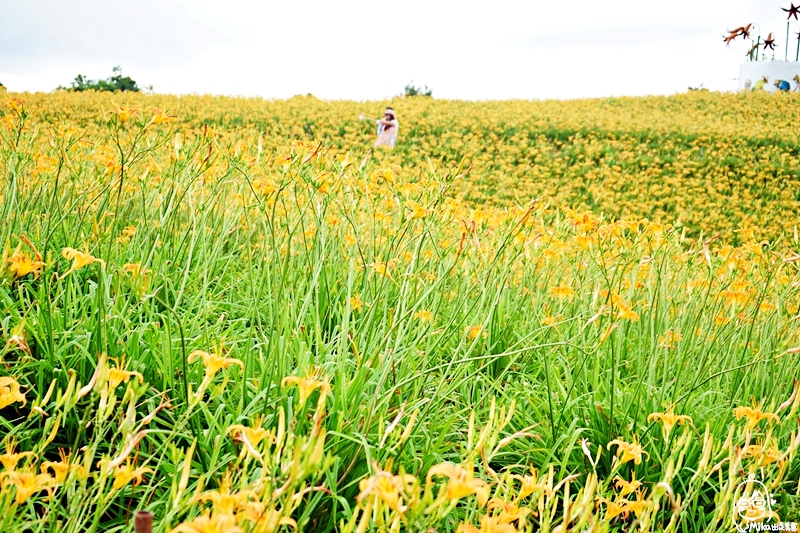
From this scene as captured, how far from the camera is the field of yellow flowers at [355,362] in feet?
3.96

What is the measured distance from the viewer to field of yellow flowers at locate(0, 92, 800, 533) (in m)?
1.21

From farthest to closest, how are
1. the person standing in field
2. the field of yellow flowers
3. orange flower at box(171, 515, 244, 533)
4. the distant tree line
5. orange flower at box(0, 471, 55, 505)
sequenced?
the distant tree line
the person standing in field
the field of yellow flowers
orange flower at box(0, 471, 55, 505)
orange flower at box(171, 515, 244, 533)

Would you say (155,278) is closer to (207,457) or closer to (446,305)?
(207,457)

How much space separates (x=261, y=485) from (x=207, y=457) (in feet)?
2.05

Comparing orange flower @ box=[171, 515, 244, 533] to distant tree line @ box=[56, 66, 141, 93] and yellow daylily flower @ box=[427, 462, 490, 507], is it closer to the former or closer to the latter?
yellow daylily flower @ box=[427, 462, 490, 507]

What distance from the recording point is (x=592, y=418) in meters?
2.17

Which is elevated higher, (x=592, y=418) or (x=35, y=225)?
(x=35, y=225)

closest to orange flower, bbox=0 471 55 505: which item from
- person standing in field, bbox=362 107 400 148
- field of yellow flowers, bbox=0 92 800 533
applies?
field of yellow flowers, bbox=0 92 800 533

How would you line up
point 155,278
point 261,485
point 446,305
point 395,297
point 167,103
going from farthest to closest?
point 167,103, point 446,305, point 395,297, point 155,278, point 261,485

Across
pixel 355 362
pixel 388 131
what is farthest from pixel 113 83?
pixel 355 362

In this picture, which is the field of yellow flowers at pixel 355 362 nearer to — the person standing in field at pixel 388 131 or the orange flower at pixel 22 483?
the orange flower at pixel 22 483

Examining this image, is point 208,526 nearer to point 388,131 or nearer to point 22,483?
point 22,483

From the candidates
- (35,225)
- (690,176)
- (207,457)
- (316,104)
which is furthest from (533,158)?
(207,457)

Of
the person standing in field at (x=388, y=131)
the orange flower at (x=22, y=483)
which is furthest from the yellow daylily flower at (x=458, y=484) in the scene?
the person standing in field at (x=388, y=131)
